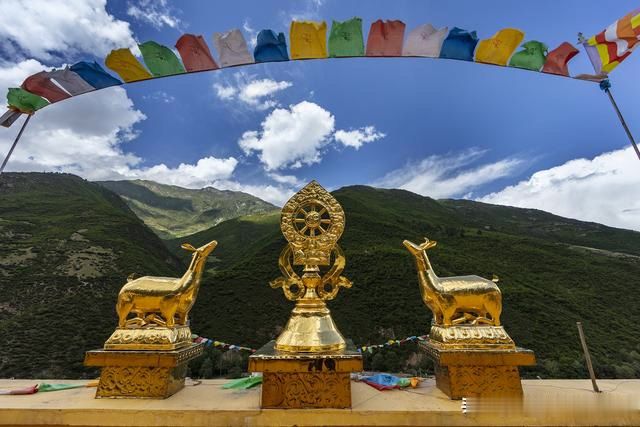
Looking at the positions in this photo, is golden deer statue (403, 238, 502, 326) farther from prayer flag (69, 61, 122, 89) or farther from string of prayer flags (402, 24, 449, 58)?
prayer flag (69, 61, 122, 89)

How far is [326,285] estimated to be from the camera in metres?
3.71

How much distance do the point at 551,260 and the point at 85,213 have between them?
4604 cm

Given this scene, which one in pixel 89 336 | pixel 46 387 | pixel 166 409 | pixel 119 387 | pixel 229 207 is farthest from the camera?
pixel 229 207

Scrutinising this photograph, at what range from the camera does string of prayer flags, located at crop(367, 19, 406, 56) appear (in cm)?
468

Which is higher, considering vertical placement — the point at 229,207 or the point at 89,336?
the point at 229,207

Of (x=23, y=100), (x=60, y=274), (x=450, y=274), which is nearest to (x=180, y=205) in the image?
(x=60, y=274)

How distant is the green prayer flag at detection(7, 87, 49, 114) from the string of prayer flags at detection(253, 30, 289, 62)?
126 inches

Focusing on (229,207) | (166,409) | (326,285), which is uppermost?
(229,207)

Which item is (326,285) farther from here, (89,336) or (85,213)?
(85,213)

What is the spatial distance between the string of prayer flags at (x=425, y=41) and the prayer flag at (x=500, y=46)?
0.55 meters

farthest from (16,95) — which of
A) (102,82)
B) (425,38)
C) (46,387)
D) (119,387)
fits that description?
(425,38)

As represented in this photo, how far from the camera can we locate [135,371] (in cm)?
314

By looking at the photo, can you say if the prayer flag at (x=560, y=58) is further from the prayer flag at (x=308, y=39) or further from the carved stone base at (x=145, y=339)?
the carved stone base at (x=145, y=339)

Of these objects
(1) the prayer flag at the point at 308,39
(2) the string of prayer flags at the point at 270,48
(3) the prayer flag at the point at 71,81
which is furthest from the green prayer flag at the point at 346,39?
(3) the prayer flag at the point at 71,81
